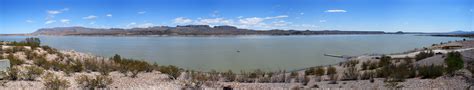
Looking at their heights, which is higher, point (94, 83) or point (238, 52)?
point (94, 83)

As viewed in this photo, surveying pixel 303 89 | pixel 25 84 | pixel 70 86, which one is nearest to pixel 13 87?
pixel 25 84

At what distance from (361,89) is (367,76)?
2.85 metres

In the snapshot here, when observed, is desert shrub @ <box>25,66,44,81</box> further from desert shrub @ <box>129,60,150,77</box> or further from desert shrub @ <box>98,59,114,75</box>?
desert shrub @ <box>129,60,150,77</box>

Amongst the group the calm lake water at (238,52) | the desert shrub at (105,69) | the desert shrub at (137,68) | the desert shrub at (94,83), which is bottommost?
the calm lake water at (238,52)

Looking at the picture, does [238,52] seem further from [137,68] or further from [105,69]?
[105,69]

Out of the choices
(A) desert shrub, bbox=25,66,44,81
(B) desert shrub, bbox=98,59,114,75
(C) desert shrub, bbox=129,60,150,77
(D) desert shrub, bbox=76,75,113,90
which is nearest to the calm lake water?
(C) desert shrub, bbox=129,60,150,77

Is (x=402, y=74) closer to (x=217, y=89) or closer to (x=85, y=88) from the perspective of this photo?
(x=217, y=89)

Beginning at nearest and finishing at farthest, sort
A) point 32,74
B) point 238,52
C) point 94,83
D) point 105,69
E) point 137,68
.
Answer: point 94,83, point 32,74, point 105,69, point 137,68, point 238,52

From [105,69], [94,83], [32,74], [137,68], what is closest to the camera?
[94,83]

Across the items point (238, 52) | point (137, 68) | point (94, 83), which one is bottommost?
point (238, 52)

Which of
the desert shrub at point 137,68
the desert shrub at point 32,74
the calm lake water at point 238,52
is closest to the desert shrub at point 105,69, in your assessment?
the desert shrub at point 137,68

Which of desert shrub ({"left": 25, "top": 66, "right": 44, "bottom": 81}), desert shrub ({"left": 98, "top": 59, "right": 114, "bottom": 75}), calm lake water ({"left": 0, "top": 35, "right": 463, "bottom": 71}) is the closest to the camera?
desert shrub ({"left": 25, "top": 66, "right": 44, "bottom": 81})

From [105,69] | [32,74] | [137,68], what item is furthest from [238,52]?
[32,74]

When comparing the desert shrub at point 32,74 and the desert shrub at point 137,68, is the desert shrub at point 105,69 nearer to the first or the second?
the desert shrub at point 137,68
